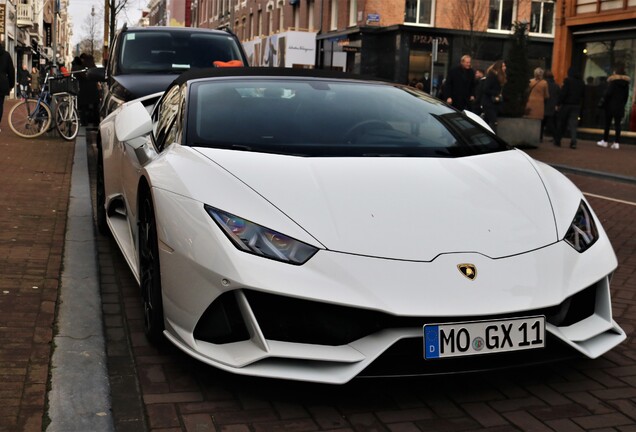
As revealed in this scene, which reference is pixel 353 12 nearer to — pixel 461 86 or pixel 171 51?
pixel 461 86

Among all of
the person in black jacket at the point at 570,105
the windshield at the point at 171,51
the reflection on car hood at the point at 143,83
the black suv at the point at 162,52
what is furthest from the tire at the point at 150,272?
the person in black jacket at the point at 570,105

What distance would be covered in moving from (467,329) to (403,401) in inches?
18.6

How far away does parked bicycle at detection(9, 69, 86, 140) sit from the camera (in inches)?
592

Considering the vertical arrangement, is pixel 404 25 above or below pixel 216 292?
above

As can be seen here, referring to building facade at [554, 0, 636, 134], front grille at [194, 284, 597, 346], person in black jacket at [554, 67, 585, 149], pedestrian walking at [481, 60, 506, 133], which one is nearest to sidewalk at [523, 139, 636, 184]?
person in black jacket at [554, 67, 585, 149]

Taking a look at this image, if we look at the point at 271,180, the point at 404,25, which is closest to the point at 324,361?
the point at 271,180

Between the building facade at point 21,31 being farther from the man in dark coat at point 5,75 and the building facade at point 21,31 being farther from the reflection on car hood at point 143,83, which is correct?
the reflection on car hood at point 143,83

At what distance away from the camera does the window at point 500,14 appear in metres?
37.2

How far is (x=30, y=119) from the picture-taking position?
49.8 ft

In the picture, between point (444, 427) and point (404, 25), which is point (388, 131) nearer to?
point (444, 427)

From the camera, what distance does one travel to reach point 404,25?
35.1 m

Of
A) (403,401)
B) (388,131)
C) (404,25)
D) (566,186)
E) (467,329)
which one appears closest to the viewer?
(467,329)

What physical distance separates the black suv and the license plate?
7.42 meters

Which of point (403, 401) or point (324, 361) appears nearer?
point (324, 361)
